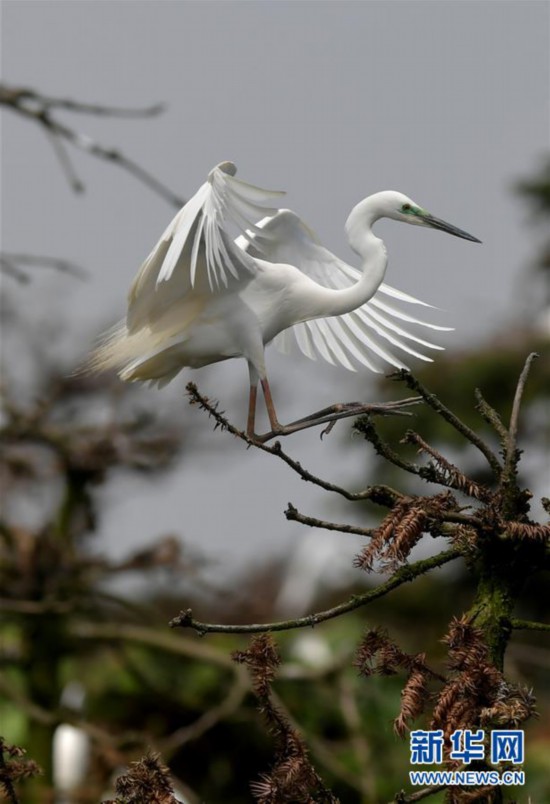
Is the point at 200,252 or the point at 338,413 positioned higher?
the point at 200,252

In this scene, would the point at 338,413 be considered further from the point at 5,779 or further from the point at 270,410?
the point at 5,779

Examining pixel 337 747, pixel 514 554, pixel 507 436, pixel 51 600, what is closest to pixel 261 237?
pixel 507 436

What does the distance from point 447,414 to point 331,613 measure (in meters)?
0.41

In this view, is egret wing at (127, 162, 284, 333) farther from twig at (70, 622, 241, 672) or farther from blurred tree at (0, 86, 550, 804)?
twig at (70, 622, 241, 672)

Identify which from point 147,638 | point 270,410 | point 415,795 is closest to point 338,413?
point 270,410

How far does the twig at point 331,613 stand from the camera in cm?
186

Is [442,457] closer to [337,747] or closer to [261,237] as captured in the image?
[261,237]

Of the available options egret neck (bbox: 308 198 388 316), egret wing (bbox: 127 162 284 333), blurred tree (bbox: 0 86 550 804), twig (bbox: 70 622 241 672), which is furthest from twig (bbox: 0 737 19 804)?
twig (bbox: 70 622 241 672)

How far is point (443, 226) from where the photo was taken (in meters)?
2.58

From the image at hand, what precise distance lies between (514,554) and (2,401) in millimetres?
4478

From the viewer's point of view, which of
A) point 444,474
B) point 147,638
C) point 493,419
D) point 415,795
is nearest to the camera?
point 415,795

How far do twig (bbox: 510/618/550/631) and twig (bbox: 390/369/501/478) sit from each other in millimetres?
254

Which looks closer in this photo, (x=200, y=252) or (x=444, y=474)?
(x=444, y=474)

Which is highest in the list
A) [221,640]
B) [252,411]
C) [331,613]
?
[221,640]
